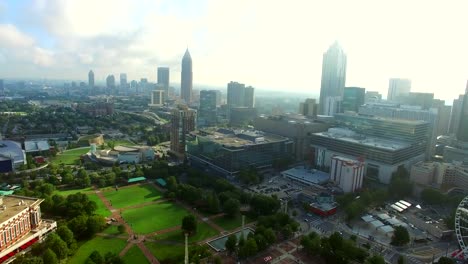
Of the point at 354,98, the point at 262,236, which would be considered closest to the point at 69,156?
the point at 262,236

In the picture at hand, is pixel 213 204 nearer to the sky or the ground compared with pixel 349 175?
nearer to the ground

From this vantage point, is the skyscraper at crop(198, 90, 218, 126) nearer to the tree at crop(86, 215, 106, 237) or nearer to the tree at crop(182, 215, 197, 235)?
the tree at crop(182, 215, 197, 235)

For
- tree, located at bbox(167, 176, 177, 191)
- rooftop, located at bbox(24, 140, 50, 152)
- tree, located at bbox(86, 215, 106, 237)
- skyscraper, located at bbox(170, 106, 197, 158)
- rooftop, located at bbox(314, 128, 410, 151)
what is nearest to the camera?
tree, located at bbox(86, 215, 106, 237)

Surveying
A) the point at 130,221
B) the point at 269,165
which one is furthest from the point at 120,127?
the point at 130,221

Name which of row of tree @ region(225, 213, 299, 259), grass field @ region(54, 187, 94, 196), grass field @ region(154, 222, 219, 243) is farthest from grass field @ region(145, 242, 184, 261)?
grass field @ region(54, 187, 94, 196)

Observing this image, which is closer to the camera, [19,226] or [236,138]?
[19,226]

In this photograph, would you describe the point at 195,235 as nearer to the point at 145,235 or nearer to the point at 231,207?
the point at 145,235

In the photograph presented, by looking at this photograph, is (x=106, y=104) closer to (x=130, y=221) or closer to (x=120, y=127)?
(x=120, y=127)
